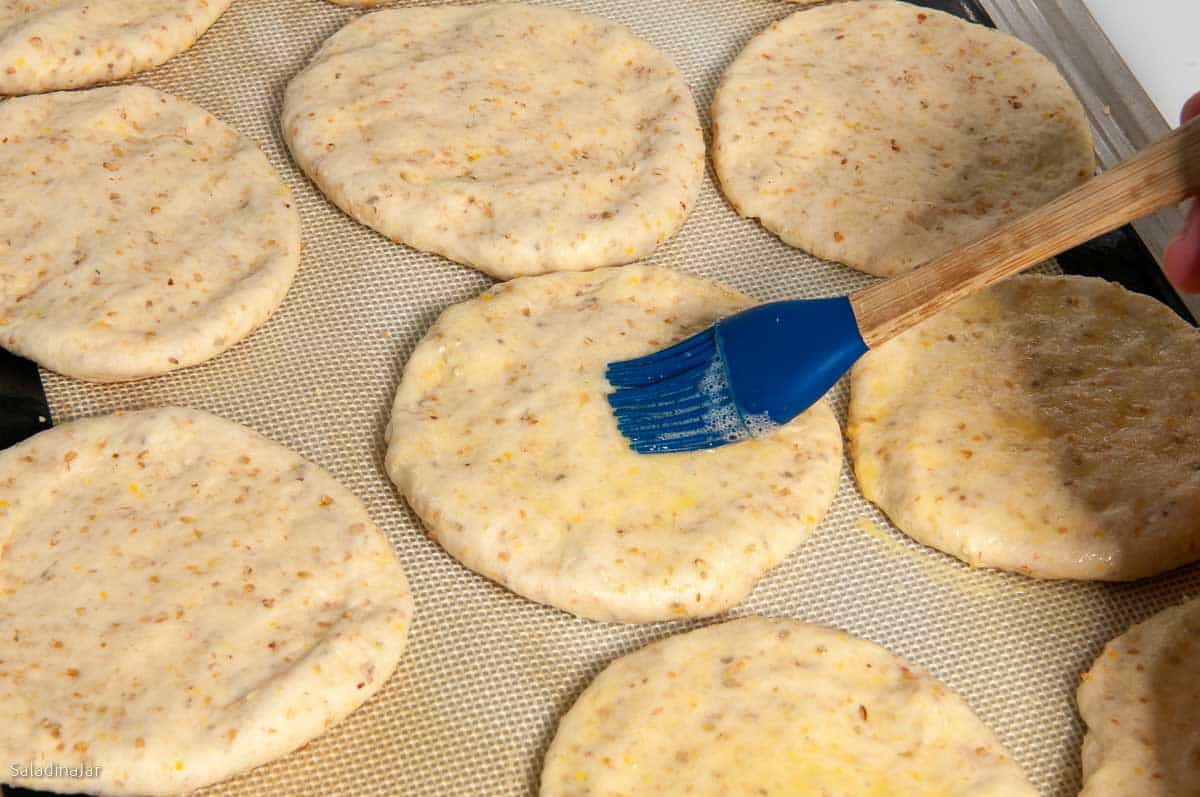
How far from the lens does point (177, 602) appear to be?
5.01ft

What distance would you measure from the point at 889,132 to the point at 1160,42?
112 centimetres


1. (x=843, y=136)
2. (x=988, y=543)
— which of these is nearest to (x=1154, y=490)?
(x=988, y=543)

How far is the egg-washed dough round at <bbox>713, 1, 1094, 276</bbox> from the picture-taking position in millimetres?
1983

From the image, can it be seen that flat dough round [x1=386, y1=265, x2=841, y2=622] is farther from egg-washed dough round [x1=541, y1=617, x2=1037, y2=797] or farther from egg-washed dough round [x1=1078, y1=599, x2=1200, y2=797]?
egg-washed dough round [x1=1078, y1=599, x2=1200, y2=797]

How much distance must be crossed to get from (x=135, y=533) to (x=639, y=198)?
915mm

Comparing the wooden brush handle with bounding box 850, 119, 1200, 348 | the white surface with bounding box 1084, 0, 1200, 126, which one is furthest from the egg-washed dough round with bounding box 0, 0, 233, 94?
the white surface with bounding box 1084, 0, 1200, 126

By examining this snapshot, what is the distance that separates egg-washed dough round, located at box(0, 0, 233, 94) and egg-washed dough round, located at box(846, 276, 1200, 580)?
1.31m

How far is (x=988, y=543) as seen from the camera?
1.67 metres

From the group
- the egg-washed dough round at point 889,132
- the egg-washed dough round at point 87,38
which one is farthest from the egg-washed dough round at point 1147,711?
the egg-washed dough round at point 87,38

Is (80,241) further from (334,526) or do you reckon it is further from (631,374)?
(631,374)

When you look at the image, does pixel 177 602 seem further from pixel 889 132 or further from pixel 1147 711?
pixel 889 132

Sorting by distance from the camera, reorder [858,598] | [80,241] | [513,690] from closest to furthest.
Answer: [513,690] → [858,598] → [80,241]

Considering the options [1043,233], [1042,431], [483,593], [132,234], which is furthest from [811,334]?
[132,234]

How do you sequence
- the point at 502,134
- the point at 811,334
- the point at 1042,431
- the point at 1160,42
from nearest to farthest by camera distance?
the point at 811,334 < the point at 1042,431 < the point at 502,134 < the point at 1160,42
